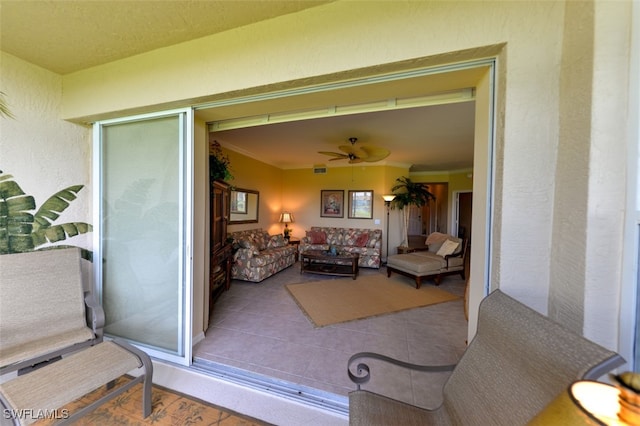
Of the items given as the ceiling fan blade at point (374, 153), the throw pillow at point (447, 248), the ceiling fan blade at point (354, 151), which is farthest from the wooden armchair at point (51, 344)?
the throw pillow at point (447, 248)

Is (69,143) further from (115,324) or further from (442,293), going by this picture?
(442,293)

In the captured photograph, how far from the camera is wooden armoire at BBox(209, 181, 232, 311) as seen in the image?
314cm

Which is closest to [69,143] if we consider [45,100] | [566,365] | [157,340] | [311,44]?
[45,100]

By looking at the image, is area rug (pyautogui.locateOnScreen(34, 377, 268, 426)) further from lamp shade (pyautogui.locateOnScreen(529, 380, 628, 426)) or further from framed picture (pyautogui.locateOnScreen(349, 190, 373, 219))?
framed picture (pyautogui.locateOnScreen(349, 190, 373, 219))

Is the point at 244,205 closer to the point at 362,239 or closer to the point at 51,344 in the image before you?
the point at 362,239

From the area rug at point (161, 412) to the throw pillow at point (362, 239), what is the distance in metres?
4.53

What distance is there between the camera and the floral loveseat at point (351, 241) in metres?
5.57

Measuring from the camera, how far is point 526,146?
3.88ft

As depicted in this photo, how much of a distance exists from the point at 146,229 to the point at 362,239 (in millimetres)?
4510

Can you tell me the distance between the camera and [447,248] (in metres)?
4.62

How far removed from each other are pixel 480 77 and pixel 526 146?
578 millimetres

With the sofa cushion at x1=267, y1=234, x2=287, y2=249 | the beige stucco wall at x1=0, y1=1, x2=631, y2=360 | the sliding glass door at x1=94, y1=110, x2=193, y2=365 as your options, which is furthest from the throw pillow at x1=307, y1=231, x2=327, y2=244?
the beige stucco wall at x1=0, y1=1, x2=631, y2=360

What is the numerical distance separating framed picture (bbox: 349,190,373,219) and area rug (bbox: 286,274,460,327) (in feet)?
6.55

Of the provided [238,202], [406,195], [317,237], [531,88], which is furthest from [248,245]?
[531,88]
